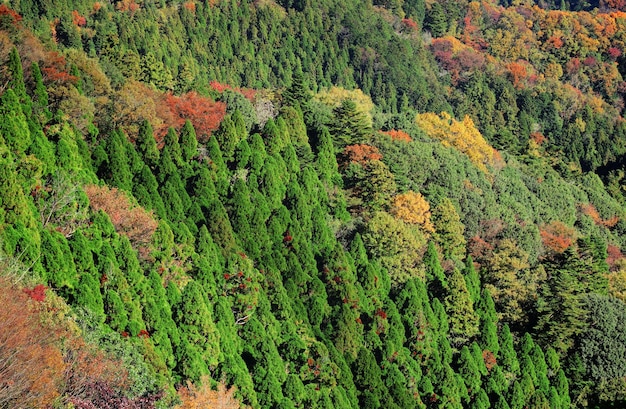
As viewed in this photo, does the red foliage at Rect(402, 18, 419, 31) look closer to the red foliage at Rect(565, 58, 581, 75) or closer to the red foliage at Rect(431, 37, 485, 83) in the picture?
the red foliage at Rect(431, 37, 485, 83)

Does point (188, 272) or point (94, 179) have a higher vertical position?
point (94, 179)

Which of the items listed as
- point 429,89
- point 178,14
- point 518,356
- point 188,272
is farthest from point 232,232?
point 429,89

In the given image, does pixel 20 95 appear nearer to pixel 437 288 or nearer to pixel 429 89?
pixel 437 288

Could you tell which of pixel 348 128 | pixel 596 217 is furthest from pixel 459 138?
pixel 348 128

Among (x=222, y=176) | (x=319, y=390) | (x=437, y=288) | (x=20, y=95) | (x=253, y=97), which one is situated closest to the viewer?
(x=319, y=390)

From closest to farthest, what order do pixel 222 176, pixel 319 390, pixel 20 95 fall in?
pixel 319 390
pixel 20 95
pixel 222 176

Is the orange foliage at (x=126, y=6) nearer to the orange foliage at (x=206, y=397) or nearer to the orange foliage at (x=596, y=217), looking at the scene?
the orange foliage at (x=596, y=217)

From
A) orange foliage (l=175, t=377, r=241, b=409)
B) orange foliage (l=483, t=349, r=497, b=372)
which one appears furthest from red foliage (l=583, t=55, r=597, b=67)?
orange foliage (l=175, t=377, r=241, b=409)
